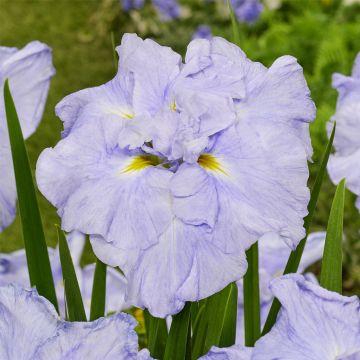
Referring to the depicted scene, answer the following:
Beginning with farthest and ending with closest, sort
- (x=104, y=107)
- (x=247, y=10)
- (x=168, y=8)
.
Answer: (x=168, y=8)
(x=247, y=10)
(x=104, y=107)

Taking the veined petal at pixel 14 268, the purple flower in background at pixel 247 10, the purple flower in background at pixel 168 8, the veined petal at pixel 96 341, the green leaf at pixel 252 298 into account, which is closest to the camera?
the veined petal at pixel 96 341

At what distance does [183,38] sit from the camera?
443cm

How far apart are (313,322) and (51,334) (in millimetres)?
212

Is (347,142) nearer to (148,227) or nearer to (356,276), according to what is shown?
(148,227)

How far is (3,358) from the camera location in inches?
28.0

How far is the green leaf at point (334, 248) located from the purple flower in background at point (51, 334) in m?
0.23

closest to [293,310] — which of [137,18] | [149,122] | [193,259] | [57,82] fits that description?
[193,259]

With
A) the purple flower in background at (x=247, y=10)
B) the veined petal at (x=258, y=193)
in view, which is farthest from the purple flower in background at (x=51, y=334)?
the purple flower in background at (x=247, y=10)

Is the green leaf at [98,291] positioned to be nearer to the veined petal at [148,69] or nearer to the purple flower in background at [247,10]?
the veined petal at [148,69]

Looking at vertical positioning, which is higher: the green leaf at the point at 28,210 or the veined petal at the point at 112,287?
the green leaf at the point at 28,210

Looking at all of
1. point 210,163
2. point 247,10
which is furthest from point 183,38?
point 210,163

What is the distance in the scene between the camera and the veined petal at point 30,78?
95cm

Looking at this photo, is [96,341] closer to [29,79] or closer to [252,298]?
[252,298]

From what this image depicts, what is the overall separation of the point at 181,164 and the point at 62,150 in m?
0.10
